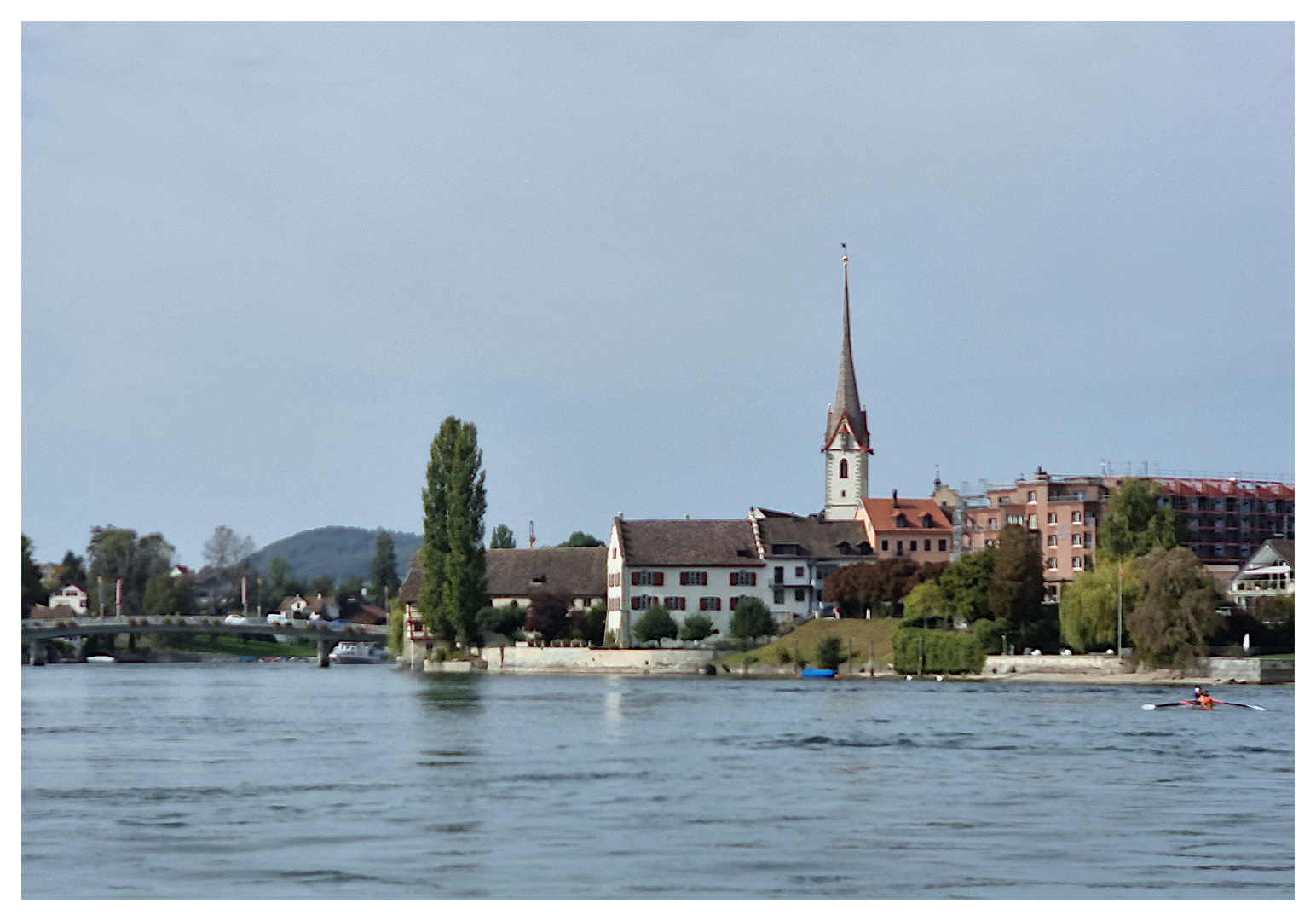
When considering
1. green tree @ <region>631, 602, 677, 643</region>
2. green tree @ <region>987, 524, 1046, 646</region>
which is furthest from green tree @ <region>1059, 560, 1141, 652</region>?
green tree @ <region>631, 602, 677, 643</region>

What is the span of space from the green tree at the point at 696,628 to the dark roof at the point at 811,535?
9.99m

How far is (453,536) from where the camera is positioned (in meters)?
112

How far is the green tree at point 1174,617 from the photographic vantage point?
288 feet

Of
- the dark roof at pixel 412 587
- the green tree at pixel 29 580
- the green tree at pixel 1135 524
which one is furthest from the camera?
the green tree at pixel 29 580

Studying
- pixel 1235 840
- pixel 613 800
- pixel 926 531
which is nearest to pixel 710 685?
pixel 926 531

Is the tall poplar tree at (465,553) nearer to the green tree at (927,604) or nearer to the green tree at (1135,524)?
the green tree at (927,604)

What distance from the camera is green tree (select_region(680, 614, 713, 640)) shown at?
403ft

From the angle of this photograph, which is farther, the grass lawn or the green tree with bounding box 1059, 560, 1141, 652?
the grass lawn

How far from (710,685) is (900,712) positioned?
30.5 metres

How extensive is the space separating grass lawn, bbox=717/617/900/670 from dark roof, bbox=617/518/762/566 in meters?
12.2

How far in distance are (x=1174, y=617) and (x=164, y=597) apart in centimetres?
11819

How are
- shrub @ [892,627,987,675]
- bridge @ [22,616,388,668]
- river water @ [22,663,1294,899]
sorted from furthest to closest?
bridge @ [22,616,388,668], shrub @ [892,627,987,675], river water @ [22,663,1294,899]

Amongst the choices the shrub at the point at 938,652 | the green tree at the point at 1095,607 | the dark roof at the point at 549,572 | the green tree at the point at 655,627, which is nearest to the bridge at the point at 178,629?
the dark roof at the point at 549,572

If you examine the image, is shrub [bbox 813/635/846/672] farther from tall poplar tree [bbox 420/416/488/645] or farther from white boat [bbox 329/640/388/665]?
white boat [bbox 329/640/388/665]
